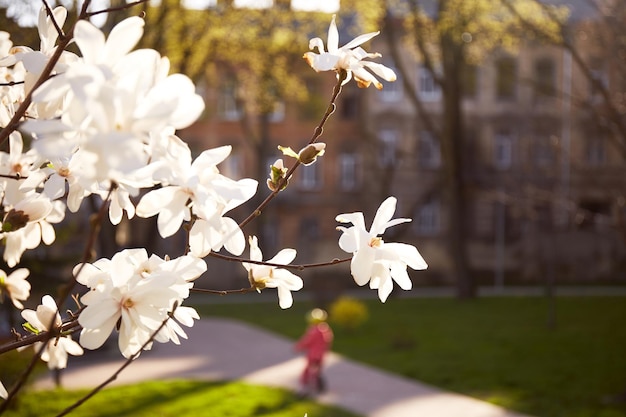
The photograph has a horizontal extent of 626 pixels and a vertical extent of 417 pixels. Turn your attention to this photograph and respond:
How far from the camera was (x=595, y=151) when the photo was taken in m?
35.1

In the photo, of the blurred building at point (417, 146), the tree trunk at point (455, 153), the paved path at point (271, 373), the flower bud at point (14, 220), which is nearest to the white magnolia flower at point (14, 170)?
the flower bud at point (14, 220)

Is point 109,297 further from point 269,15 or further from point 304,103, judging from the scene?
point 304,103

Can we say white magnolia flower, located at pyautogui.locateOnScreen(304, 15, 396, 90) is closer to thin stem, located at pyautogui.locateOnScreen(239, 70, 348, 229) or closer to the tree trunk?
thin stem, located at pyautogui.locateOnScreen(239, 70, 348, 229)

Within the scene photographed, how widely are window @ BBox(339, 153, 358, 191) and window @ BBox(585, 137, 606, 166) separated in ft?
28.0

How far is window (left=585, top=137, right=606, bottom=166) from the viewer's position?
1377 inches

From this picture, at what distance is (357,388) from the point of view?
10.9 metres

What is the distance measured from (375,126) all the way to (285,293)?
33.6 meters

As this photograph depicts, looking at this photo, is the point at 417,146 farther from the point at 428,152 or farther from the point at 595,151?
the point at 595,151

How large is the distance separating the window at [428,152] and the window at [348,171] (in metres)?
2.57

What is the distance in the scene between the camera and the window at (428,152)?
1378 inches

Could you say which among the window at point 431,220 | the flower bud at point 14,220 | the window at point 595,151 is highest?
the window at point 595,151

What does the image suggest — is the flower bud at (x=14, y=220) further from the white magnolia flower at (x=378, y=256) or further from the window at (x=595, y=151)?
the window at (x=595, y=151)

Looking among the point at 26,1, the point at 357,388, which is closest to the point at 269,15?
the point at 26,1

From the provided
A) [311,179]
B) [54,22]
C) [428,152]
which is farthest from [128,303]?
[311,179]
